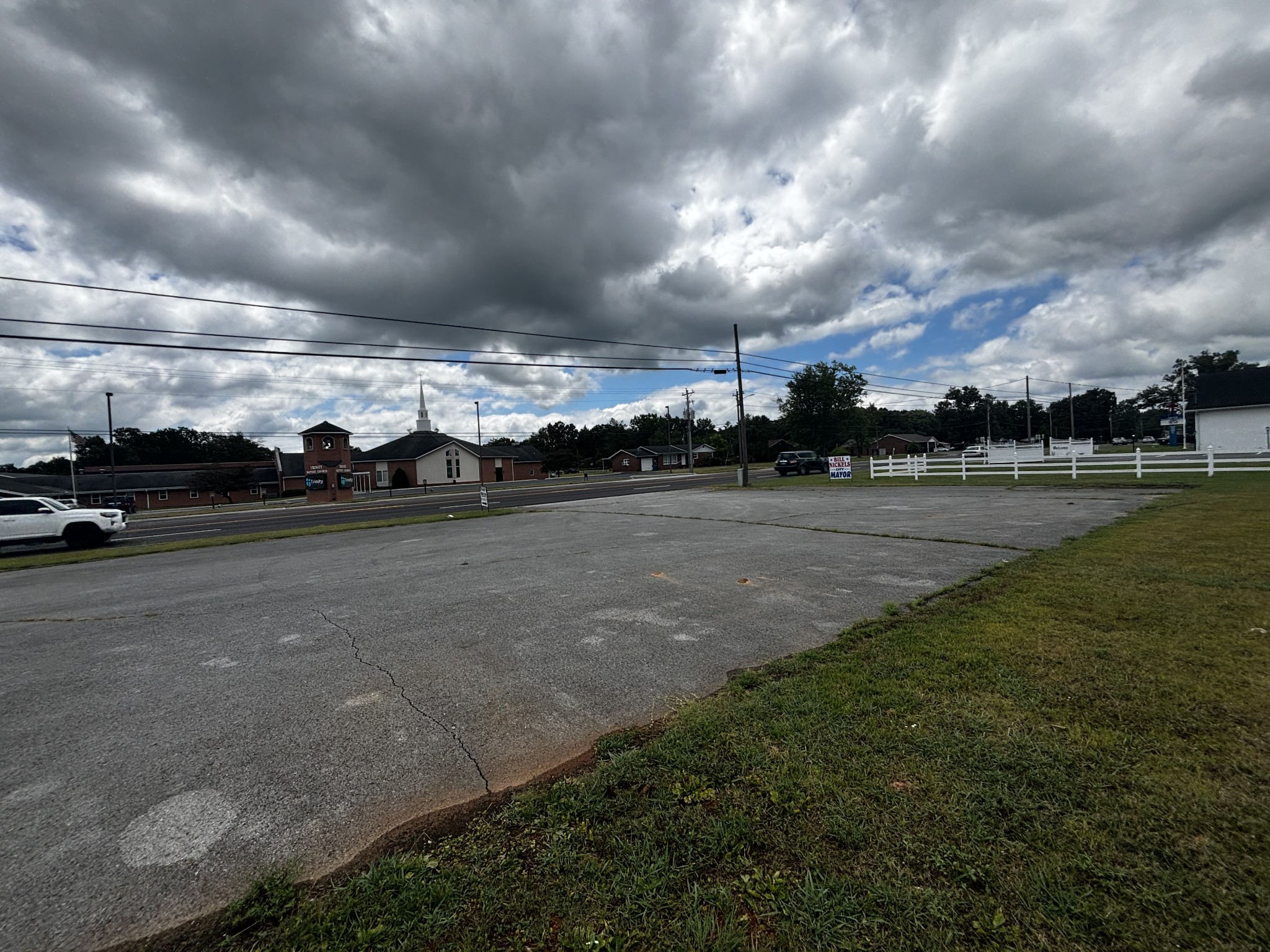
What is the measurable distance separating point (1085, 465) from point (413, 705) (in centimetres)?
2684

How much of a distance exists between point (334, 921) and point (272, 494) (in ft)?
229

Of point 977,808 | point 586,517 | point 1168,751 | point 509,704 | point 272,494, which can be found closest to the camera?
point 977,808

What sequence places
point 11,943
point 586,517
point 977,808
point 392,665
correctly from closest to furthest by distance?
point 11,943
point 977,808
point 392,665
point 586,517

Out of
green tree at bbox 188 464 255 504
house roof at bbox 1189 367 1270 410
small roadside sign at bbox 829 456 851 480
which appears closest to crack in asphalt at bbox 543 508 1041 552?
small roadside sign at bbox 829 456 851 480

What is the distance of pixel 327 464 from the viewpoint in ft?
152

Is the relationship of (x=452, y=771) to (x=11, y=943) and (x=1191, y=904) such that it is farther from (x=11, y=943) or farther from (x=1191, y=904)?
(x=1191, y=904)

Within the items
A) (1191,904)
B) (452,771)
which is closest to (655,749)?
(452,771)

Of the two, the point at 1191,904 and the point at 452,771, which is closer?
the point at 1191,904

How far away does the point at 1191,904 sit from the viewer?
185 cm

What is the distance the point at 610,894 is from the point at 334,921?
1.04 m

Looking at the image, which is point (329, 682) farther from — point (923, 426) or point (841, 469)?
point (923, 426)

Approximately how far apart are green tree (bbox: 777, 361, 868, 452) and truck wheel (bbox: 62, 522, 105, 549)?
50469 mm

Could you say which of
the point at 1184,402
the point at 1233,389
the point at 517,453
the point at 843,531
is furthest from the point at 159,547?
the point at 1184,402

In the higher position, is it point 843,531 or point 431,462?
point 431,462
